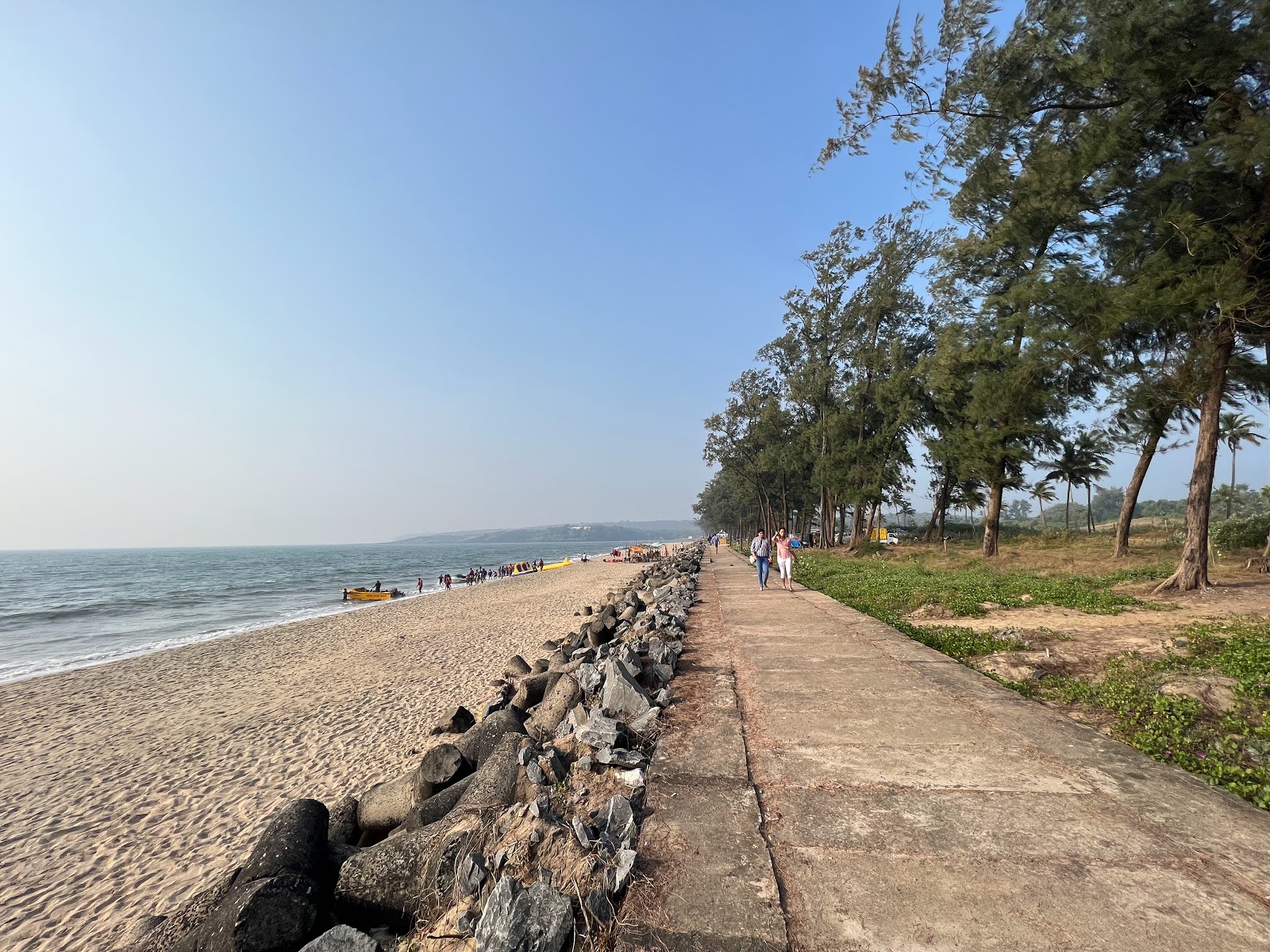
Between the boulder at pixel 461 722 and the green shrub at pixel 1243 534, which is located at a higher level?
the green shrub at pixel 1243 534

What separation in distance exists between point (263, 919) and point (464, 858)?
3.39 ft

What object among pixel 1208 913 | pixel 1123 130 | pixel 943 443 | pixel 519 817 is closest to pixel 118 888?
pixel 519 817

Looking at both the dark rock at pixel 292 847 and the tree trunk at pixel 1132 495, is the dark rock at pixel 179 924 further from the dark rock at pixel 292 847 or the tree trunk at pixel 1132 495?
the tree trunk at pixel 1132 495

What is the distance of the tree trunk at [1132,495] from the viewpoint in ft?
59.8

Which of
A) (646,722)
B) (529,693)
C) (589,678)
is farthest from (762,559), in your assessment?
(646,722)

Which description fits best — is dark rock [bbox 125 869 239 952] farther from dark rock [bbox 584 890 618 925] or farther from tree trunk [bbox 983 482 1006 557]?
tree trunk [bbox 983 482 1006 557]

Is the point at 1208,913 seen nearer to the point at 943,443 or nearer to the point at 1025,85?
the point at 1025,85

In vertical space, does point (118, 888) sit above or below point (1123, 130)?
below

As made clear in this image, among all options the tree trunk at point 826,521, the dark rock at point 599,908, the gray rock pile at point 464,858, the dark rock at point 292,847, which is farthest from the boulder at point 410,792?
the tree trunk at point 826,521

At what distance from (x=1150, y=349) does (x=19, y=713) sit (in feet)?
90.3

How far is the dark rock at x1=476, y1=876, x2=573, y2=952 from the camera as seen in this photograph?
2070mm

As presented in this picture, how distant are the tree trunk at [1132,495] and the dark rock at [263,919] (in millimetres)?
22960

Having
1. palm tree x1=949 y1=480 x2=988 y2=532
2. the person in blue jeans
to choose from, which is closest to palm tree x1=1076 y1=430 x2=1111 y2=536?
palm tree x1=949 y1=480 x2=988 y2=532

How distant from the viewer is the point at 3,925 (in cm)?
512
